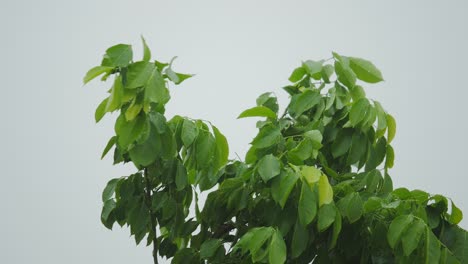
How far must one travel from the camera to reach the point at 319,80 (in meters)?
1.53

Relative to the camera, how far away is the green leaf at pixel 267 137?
4.17 ft

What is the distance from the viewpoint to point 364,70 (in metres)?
1.33

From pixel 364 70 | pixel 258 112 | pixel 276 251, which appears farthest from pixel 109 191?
pixel 364 70

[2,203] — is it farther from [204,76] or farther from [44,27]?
[204,76]

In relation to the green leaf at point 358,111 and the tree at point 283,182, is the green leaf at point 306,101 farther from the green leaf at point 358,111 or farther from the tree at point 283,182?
the green leaf at point 358,111

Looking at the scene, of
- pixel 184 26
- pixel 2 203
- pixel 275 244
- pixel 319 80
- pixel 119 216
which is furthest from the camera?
pixel 184 26

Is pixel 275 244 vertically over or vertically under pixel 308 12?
under

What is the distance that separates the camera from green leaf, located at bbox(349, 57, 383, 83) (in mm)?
1317

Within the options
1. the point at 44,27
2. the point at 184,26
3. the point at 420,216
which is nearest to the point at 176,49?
the point at 184,26

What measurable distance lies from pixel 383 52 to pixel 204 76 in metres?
0.71

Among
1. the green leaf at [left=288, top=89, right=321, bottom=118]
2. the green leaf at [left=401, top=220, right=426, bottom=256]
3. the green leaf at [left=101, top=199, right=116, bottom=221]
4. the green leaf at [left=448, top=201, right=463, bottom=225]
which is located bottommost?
the green leaf at [left=401, top=220, right=426, bottom=256]

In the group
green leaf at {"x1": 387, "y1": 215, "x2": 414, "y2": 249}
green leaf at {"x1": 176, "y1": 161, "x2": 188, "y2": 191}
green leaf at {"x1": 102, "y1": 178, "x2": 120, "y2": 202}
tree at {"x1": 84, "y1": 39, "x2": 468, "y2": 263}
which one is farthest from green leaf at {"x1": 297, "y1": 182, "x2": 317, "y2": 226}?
green leaf at {"x1": 102, "y1": 178, "x2": 120, "y2": 202}

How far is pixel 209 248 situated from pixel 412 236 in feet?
1.32

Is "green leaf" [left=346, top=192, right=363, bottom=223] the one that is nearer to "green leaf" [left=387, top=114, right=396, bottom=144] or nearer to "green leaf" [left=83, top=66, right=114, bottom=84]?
"green leaf" [left=387, top=114, right=396, bottom=144]
